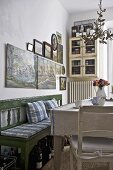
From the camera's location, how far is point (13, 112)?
9.89ft

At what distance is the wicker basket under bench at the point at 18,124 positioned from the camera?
2.38m

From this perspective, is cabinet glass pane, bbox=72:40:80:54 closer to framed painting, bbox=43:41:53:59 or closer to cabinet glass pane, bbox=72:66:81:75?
cabinet glass pane, bbox=72:66:81:75

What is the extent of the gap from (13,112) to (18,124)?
0.63 ft

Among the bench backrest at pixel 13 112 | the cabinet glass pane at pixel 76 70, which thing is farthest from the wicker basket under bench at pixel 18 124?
the cabinet glass pane at pixel 76 70

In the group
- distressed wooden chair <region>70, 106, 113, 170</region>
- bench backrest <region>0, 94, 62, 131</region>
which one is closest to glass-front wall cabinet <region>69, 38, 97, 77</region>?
bench backrest <region>0, 94, 62, 131</region>

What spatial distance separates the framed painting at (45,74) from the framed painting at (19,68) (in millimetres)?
203

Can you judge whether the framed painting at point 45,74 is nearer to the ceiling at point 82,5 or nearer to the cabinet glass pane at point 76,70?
the cabinet glass pane at point 76,70

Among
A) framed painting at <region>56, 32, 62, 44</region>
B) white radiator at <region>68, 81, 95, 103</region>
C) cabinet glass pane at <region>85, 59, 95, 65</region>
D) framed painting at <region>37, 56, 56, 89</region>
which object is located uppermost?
framed painting at <region>56, 32, 62, 44</region>

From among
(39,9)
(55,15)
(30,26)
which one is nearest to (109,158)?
(30,26)

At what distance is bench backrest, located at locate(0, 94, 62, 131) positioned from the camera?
2742 mm

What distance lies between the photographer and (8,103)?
111 inches

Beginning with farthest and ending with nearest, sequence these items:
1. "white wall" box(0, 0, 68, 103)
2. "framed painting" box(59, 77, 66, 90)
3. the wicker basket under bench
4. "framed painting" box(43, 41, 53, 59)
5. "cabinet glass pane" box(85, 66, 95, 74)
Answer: "cabinet glass pane" box(85, 66, 95, 74), "framed painting" box(59, 77, 66, 90), "framed painting" box(43, 41, 53, 59), "white wall" box(0, 0, 68, 103), the wicker basket under bench

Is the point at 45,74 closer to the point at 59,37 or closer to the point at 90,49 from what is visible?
the point at 59,37

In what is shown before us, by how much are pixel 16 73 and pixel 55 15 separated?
228 centimetres
